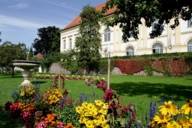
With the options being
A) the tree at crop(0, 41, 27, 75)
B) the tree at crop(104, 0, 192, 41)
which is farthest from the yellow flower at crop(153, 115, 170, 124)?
the tree at crop(0, 41, 27, 75)

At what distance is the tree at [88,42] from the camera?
177ft

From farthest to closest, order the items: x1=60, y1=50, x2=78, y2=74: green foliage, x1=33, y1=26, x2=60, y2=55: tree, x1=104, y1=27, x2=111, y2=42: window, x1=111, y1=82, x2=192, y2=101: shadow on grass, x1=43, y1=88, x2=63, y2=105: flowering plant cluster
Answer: x1=33, y1=26, x2=60, y2=55: tree
x1=104, y1=27, x2=111, y2=42: window
x1=60, y1=50, x2=78, y2=74: green foliage
x1=111, y1=82, x2=192, y2=101: shadow on grass
x1=43, y1=88, x2=63, y2=105: flowering plant cluster

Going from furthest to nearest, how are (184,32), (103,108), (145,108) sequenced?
1. (184,32)
2. (145,108)
3. (103,108)

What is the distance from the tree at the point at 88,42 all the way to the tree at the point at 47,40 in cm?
4792

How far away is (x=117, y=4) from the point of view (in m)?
18.0

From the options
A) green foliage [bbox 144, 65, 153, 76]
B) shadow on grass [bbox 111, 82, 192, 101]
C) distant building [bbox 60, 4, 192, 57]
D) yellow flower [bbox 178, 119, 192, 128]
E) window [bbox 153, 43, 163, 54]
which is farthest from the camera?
window [bbox 153, 43, 163, 54]

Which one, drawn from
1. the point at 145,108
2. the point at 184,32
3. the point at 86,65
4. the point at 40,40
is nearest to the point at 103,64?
the point at 86,65

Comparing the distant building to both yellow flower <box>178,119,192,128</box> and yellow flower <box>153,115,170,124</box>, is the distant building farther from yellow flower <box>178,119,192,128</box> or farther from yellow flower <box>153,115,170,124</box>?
yellow flower <box>178,119,192,128</box>

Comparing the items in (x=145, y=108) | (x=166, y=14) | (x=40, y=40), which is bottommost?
(x=145, y=108)

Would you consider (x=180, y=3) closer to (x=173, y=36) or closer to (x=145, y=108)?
(x=145, y=108)

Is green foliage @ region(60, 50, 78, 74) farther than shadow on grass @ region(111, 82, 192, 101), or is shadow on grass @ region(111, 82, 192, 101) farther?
green foliage @ region(60, 50, 78, 74)

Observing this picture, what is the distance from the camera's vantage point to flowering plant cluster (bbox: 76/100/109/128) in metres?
5.74

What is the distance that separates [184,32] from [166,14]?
107ft

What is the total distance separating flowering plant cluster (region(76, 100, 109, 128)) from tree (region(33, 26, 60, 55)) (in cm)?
9648
